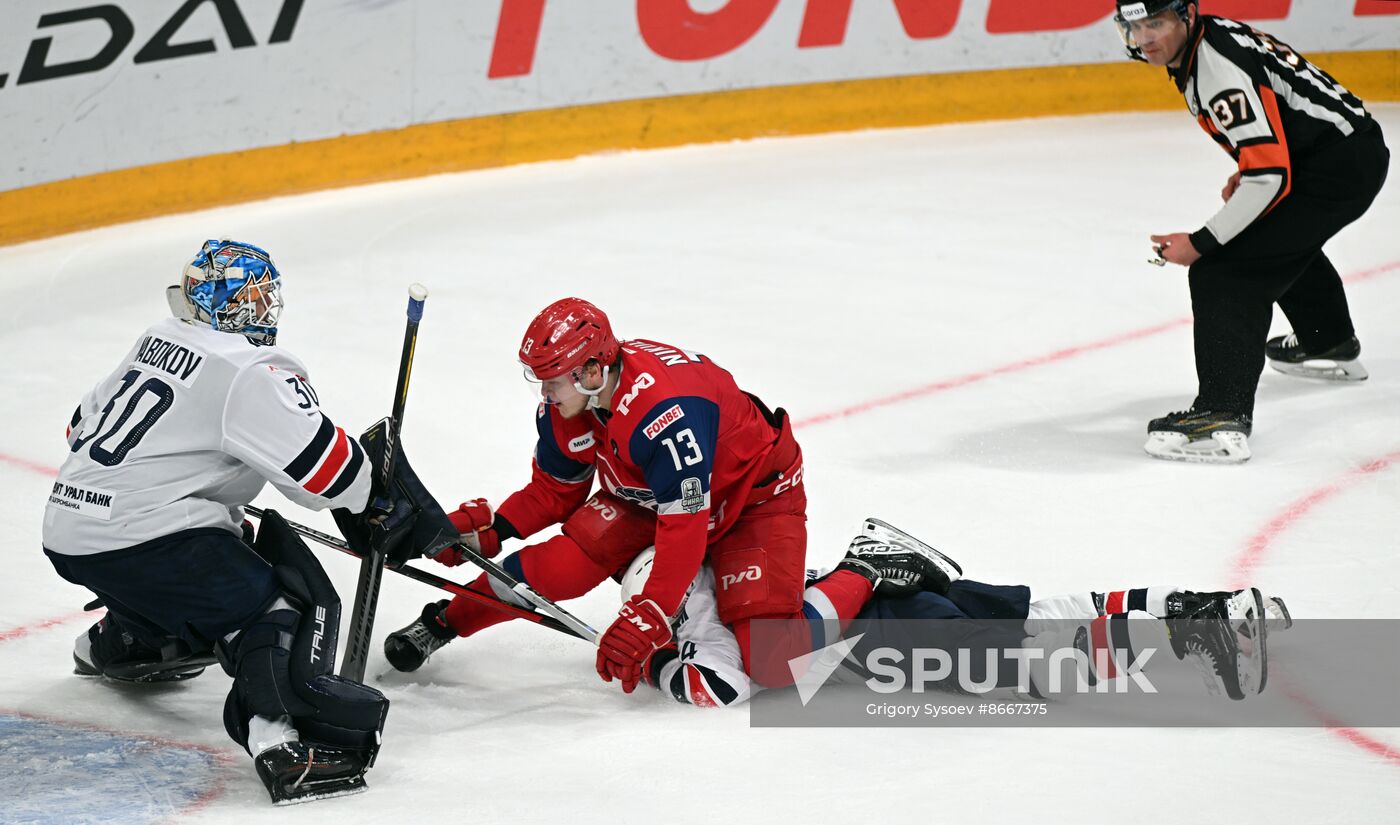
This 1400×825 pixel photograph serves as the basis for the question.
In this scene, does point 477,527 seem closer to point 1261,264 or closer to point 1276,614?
point 1276,614

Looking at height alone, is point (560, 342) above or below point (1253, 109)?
below

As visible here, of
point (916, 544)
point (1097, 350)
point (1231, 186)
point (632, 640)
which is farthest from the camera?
point (1097, 350)

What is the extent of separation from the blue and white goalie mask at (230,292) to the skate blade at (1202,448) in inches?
109

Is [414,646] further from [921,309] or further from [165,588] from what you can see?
[921,309]

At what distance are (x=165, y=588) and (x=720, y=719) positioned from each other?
1045 mm

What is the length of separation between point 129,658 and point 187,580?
1.34 ft

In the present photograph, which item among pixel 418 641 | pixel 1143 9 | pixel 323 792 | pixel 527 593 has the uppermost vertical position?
pixel 1143 9

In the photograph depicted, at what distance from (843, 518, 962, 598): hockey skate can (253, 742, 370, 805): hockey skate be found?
1141mm

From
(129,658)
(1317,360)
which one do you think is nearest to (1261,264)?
(1317,360)

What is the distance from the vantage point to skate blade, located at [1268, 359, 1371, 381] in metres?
5.25

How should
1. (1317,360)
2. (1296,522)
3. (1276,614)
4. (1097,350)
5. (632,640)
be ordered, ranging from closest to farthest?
(632,640)
(1276,614)
(1296,522)
(1317,360)
(1097,350)

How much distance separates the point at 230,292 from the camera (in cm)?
284

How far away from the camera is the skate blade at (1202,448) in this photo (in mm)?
4562

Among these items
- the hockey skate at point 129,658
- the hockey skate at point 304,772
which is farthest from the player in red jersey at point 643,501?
the hockey skate at point 304,772
